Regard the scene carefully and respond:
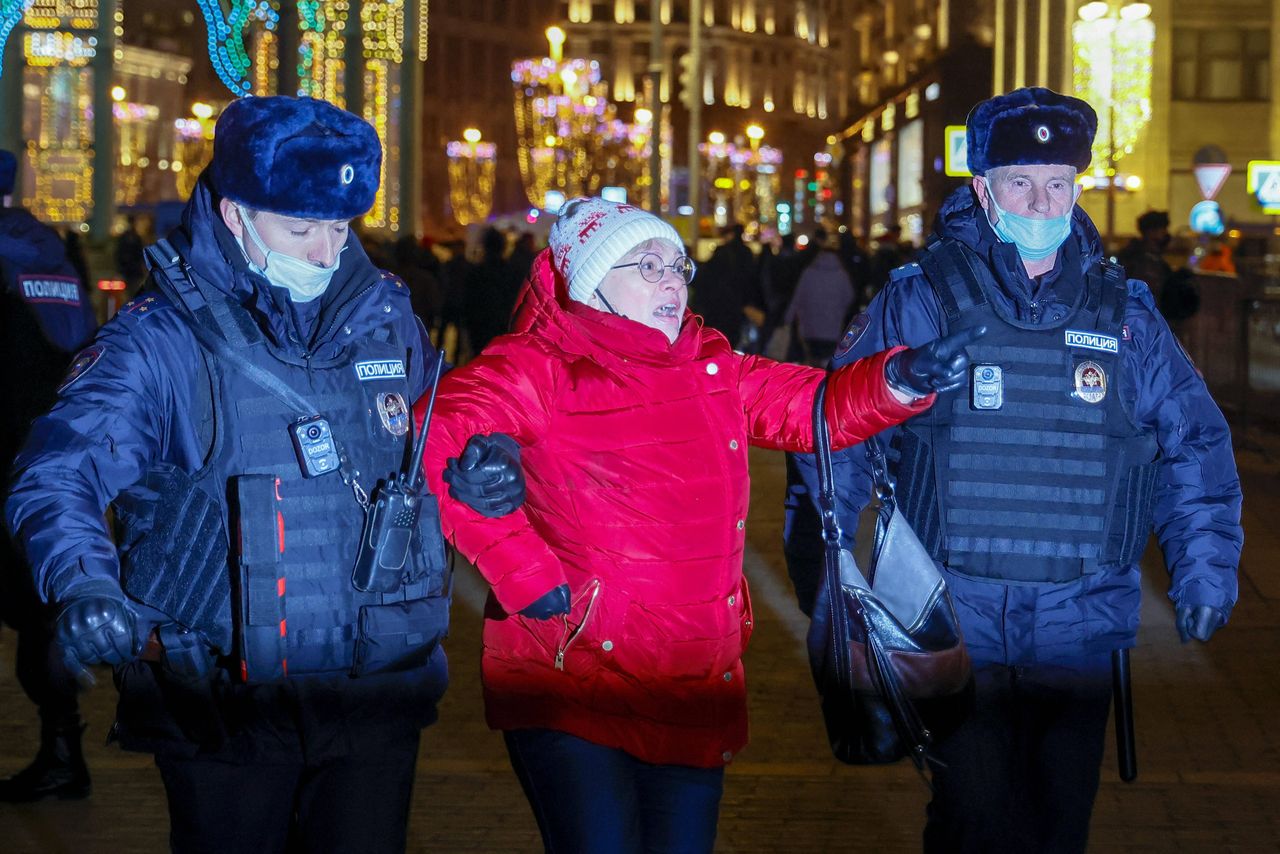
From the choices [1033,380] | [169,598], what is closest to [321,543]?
[169,598]

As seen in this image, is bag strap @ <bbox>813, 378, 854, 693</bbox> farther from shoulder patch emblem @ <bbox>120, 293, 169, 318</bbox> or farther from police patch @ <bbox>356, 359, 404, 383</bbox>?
shoulder patch emblem @ <bbox>120, 293, 169, 318</bbox>

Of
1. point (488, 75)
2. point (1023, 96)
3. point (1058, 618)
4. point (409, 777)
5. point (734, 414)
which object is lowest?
point (409, 777)

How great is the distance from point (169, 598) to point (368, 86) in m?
25.5

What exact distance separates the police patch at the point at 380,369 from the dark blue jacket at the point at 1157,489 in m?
1.03

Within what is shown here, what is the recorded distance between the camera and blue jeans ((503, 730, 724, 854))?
12.0 ft

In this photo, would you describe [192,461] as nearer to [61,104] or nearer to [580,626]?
[580,626]

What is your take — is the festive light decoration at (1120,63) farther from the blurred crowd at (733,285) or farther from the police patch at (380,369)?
the police patch at (380,369)

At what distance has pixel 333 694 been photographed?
346 cm

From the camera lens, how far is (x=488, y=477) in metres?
3.38

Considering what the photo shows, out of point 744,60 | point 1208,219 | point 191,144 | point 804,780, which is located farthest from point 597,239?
point 744,60

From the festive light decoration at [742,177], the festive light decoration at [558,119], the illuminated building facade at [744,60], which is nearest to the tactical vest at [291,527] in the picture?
the festive light decoration at [558,119]

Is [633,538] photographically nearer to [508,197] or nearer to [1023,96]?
[1023,96]

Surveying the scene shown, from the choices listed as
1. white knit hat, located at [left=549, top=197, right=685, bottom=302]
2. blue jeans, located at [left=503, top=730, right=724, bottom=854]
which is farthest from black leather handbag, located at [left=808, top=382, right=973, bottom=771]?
white knit hat, located at [left=549, top=197, right=685, bottom=302]

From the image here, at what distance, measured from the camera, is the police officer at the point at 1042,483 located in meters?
4.02
